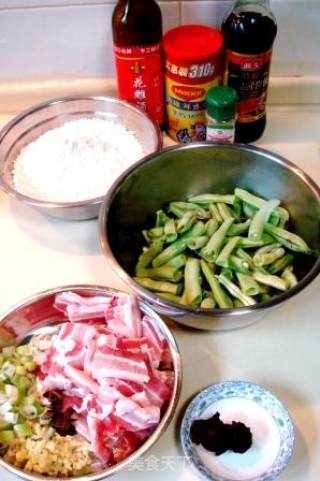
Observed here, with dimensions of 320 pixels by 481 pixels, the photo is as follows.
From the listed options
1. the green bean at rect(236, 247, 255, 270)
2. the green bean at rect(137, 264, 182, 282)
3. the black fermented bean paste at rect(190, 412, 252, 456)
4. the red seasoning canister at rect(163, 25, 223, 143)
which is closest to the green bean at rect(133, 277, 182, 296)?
the green bean at rect(137, 264, 182, 282)

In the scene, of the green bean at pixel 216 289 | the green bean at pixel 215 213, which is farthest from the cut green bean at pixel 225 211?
the green bean at pixel 216 289

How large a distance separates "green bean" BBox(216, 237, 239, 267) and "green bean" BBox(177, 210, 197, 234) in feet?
0.25

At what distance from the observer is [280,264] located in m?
0.91

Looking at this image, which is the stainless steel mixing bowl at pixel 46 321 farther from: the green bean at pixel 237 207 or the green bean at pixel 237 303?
the green bean at pixel 237 207

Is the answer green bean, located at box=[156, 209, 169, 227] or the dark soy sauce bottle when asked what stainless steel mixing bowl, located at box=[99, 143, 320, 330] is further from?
the dark soy sauce bottle

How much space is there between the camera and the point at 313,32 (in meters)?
1.07

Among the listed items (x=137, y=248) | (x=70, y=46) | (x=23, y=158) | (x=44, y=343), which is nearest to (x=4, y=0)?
(x=70, y=46)

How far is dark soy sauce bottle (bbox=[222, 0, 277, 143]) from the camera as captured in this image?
954 mm

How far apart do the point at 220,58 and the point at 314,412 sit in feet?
2.07

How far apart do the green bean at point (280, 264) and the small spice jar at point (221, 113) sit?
23cm

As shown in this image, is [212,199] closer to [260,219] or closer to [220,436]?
[260,219]

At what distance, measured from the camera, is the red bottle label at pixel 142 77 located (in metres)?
1.00

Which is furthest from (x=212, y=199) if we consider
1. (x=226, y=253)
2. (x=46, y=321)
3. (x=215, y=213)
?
(x=46, y=321)

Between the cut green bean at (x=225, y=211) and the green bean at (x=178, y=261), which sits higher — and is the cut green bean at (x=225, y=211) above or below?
above
